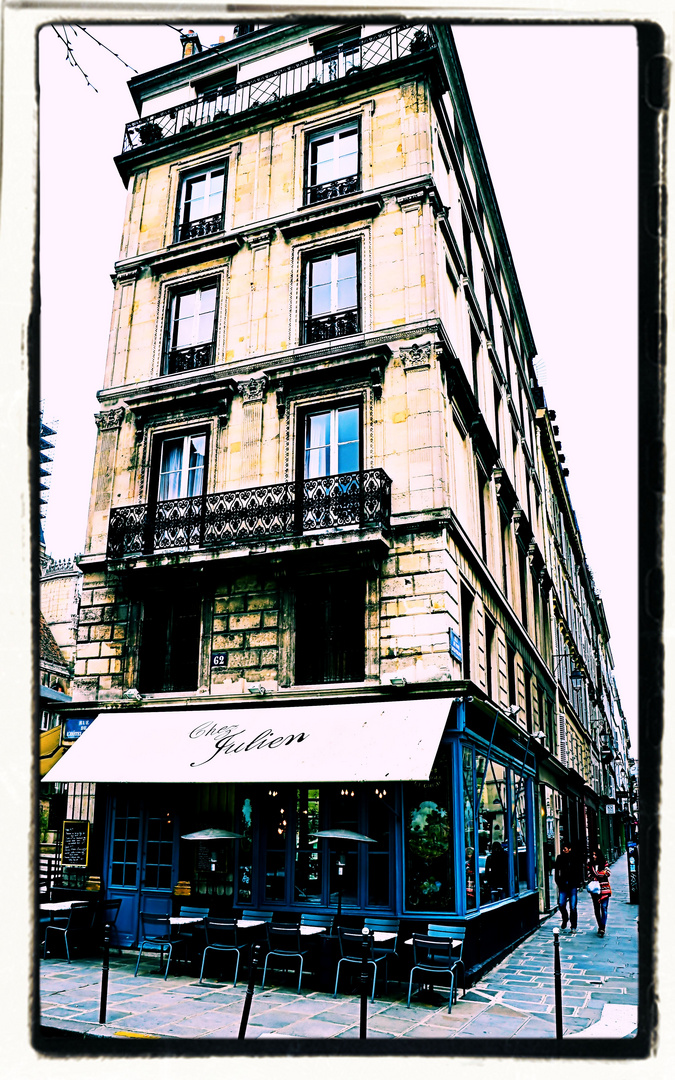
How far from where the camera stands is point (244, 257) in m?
19.0

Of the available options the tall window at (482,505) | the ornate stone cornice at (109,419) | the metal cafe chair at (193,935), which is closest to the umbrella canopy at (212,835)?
the metal cafe chair at (193,935)

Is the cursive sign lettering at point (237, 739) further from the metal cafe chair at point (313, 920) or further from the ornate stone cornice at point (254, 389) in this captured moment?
the ornate stone cornice at point (254, 389)

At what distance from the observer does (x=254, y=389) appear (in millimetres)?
17641

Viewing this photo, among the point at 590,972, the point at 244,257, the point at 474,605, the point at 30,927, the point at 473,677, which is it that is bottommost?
the point at 590,972

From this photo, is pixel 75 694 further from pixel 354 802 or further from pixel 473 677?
pixel 473 677

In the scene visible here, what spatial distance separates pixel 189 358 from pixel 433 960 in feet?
44.2

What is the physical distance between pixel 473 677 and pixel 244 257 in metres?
10.8

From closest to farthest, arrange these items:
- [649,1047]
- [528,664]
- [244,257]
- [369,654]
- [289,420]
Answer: [649,1047]
[369,654]
[289,420]
[244,257]
[528,664]

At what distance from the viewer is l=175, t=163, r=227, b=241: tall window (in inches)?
787

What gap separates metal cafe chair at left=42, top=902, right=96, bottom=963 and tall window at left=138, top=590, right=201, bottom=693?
4.38 m

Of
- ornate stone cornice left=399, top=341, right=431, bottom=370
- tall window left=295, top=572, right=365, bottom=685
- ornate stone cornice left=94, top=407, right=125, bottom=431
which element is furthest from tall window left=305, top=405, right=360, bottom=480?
ornate stone cornice left=94, top=407, right=125, bottom=431

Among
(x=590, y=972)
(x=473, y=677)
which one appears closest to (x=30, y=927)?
(x=590, y=972)

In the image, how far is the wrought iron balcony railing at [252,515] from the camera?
1534cm

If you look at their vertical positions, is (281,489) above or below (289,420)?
below
